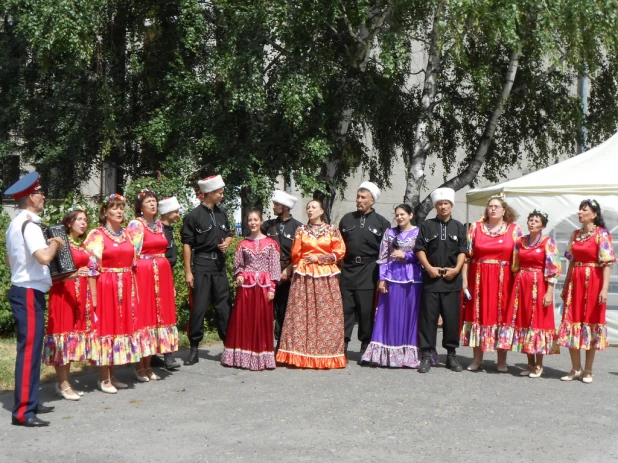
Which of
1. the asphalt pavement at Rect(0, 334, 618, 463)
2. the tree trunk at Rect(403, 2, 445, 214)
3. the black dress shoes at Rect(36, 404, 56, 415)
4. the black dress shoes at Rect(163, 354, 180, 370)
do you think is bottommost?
the asphalt pavement at Rect(0, 334, 618, 463)

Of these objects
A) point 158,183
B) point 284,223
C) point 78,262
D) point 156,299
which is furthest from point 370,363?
point 158,183

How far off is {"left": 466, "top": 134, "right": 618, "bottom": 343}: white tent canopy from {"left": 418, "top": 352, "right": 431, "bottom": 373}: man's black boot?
3.48 m

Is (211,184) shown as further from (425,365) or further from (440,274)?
(425,365)

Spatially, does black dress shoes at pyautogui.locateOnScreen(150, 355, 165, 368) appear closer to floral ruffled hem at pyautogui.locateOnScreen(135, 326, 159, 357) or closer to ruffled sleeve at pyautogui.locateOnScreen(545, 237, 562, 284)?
floral ruffled hem at pyautogui.locateOnScreen(135, 326, 159, 357)

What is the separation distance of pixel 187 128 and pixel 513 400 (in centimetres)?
866

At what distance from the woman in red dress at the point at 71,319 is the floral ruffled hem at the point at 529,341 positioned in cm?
407

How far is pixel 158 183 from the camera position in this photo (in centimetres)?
1455

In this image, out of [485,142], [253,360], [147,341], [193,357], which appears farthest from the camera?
[485,142]

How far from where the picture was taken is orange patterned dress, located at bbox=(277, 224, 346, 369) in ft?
31.3

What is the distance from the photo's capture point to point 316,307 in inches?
378

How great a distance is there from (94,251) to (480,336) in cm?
401

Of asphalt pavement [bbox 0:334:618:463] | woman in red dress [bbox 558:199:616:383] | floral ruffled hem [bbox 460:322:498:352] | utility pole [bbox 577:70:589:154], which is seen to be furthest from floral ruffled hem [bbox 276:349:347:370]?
utility pole [bbox 577:70:589:154]

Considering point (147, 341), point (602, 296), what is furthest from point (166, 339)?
point (602, 296)

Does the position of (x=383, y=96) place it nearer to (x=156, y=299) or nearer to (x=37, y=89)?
(x=37, y=89)
